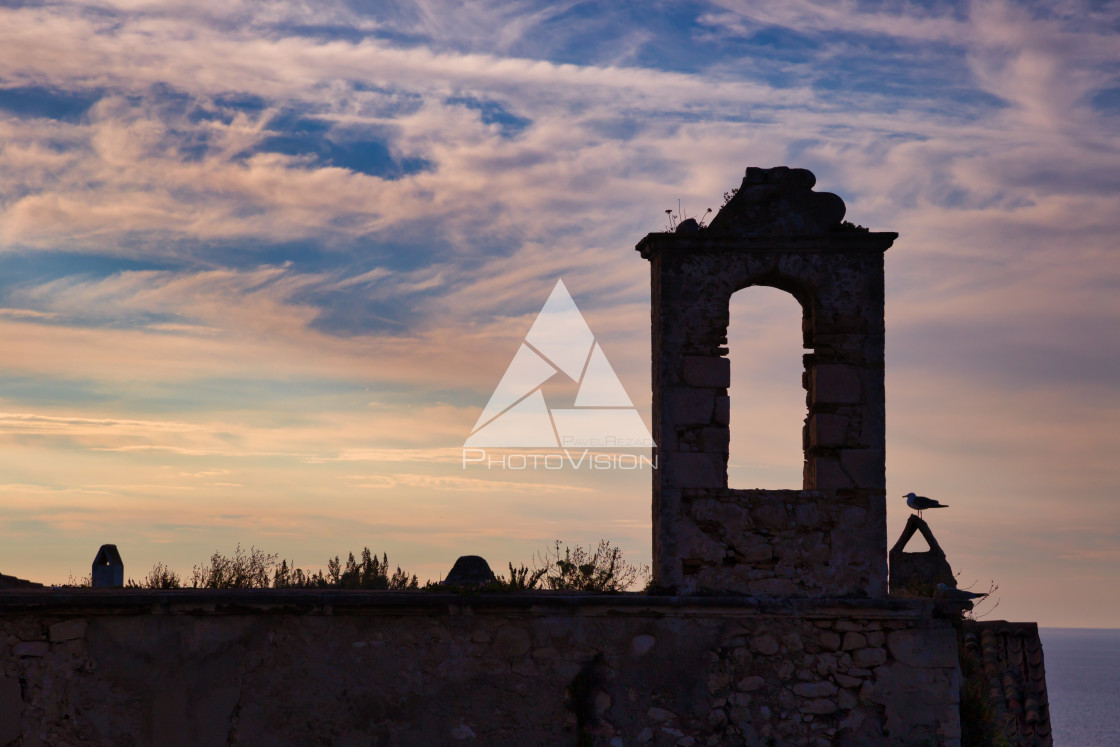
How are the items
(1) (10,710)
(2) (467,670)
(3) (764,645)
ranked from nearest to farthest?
(1) (10,710) → (2) (467,670) → (3) (764,645)

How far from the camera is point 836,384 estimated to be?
341 inches

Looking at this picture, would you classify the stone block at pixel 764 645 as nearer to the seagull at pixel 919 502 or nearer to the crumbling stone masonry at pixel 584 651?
the crumbling stone masonry at pixel 584 651

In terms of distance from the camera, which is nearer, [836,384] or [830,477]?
[830,477]

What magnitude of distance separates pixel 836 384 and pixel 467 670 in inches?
152

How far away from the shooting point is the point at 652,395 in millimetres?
8844

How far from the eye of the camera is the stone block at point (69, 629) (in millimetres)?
8039

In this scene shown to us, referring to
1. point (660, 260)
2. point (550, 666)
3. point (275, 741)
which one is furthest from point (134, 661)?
point (660, 260)

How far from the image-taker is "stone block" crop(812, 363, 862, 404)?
866cm

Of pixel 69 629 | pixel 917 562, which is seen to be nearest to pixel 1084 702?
pixel 917 562

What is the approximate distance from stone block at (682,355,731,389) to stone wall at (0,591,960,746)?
5.85ft

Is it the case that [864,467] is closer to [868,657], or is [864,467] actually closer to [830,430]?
[830,430]

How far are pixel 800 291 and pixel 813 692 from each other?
3385 millimetres

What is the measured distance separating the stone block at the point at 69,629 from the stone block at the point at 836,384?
6.20 metres

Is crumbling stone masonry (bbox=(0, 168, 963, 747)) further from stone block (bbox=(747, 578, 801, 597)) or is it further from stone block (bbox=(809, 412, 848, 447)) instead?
stone block (bbox=(809, 412, 848, 447))
